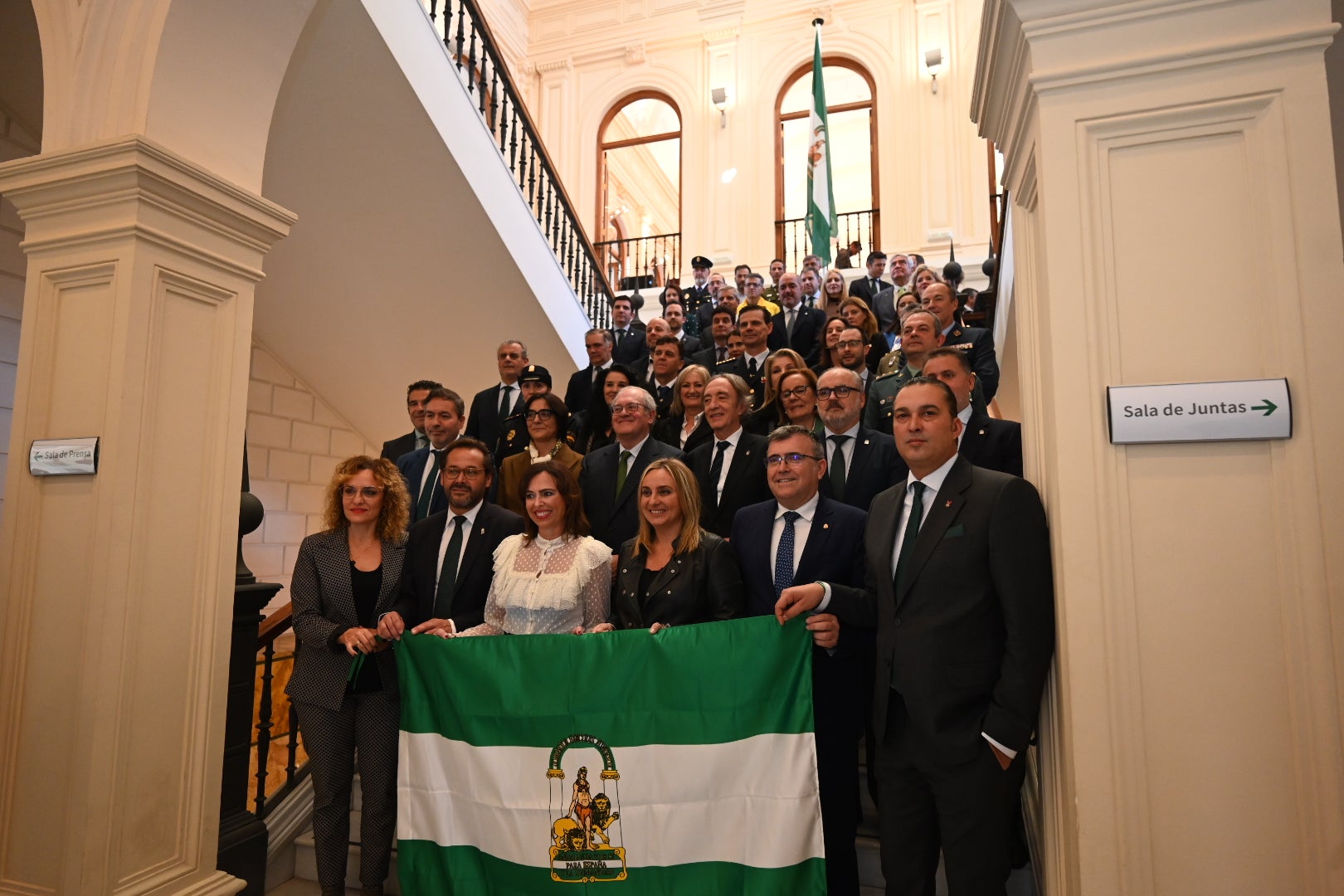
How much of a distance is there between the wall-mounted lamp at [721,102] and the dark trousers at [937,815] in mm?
11591

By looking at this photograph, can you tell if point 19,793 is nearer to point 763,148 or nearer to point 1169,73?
point 1169,73

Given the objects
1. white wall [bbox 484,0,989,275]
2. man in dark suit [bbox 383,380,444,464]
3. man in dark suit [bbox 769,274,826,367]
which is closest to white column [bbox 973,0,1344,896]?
man in dark suit [bbox 383,380,444,464]

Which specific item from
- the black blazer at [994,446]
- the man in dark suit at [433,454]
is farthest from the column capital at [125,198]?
the black blazer at [994,446]

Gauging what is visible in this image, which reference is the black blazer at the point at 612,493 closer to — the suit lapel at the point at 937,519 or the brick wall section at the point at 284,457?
the suit lapel at the point at 937,519

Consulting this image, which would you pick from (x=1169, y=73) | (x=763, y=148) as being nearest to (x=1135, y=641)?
(x=1169, y=73)

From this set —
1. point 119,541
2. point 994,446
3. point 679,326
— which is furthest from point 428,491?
point 679,326

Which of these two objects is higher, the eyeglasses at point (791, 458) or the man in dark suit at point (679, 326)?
the man in dark suit at point (679, 326)

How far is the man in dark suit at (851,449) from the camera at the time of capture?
3.16m

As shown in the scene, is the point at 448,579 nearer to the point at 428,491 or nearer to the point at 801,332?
the point at 428,491

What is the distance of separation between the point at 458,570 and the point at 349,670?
462 millimetres

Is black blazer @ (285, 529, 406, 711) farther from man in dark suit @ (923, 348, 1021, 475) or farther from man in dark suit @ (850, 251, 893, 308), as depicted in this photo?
man in dark suit @ (850, 251, 893, 308)

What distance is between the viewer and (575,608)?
2.77 metres

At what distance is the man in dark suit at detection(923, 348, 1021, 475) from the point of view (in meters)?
2.87

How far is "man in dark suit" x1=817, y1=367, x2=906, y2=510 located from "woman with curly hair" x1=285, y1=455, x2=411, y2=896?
5.08ft
